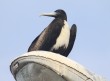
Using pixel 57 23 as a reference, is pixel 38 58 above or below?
above

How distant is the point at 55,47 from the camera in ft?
22.9

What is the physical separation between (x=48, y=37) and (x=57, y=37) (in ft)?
0.66

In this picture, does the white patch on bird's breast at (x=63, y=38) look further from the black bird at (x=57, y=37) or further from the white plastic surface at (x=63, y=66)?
the white plastic surface at (x=63, y=66)

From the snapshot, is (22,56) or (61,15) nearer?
(22,56)

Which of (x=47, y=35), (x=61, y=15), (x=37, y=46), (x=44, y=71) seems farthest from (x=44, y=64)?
(x=61, y=15)

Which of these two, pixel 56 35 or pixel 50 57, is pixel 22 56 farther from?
pixel 56 35

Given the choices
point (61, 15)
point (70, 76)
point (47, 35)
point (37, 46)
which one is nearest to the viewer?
point (70, 76)

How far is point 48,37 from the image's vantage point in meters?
7.01

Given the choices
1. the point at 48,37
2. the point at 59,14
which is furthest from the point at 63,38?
the point at 59,14

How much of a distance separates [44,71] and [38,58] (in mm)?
128

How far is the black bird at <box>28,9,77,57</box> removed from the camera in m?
6.77

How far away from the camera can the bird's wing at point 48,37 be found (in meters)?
6.56

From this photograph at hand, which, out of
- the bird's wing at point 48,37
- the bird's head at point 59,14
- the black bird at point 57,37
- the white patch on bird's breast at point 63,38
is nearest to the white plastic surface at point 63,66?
the bird's wing at point 48,37

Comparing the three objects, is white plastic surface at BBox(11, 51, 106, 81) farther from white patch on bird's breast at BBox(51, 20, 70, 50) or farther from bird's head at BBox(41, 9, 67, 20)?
bird's head at BBox(41, 9, 67, 20)
